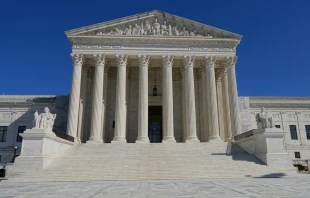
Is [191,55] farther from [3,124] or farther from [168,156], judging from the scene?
[3,124]

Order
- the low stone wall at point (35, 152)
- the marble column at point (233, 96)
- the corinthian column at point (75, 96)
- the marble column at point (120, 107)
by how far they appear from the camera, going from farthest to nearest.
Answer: the marble column at point (233, 96) < the marble column at point (120, 107) < the corinthian column at point (75, 96) < the low stone wall at point (35, 152)

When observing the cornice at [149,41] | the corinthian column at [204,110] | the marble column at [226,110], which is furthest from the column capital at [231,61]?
the corinthian column at [204,110]

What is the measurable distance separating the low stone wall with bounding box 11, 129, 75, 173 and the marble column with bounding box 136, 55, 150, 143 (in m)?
10.0

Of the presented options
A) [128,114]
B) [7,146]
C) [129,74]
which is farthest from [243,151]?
[7,146]

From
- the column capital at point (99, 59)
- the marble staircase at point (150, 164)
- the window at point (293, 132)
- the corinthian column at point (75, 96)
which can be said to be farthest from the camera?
the window at point (293, 132)

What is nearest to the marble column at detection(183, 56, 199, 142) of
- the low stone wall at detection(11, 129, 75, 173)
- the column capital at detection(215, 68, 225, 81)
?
the column capital at detection(215, 68, 225, 81)

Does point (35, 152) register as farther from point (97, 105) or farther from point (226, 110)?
point (226, 110)

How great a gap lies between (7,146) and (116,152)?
68.0 feet

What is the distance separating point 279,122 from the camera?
38.2 m

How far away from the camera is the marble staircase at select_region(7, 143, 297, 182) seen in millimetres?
16750

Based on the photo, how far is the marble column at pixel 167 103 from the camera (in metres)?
27.8

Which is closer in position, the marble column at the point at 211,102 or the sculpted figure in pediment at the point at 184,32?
the marble column at the point at 211,102

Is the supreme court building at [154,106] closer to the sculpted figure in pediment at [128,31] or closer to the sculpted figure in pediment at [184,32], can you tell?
the sculpted figure in pediment at [128,31]

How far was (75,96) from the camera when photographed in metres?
28.4
